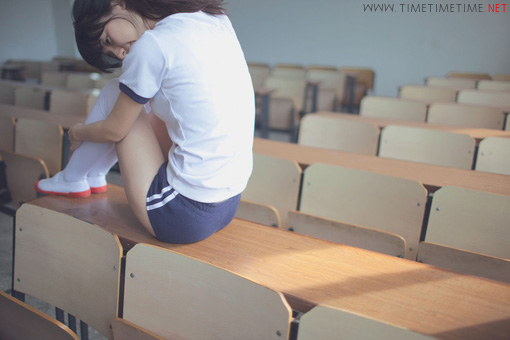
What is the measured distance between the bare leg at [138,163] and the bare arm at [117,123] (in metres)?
0.04

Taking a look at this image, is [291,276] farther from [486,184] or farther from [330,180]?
[486,184]

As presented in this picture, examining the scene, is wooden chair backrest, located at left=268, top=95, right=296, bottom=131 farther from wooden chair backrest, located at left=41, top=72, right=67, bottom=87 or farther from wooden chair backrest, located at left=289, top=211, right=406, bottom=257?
wooden chair backrest, located at left=289, top=211, right=406, bottom=257

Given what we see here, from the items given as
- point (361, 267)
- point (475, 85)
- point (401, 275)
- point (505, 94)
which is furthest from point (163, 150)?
point (475, 85)

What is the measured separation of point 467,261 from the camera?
4.95ft

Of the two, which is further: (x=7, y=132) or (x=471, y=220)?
(x=7, y=132)

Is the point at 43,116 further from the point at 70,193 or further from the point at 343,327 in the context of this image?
the point at 343,327

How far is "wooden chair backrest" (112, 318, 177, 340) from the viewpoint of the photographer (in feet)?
3.56

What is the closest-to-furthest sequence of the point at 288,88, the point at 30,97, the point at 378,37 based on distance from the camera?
the point at 30,97
the point at 288,88
the point at 378,37

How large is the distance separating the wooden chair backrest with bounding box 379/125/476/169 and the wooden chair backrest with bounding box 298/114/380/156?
0.30 ft

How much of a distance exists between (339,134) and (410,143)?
1.55ft

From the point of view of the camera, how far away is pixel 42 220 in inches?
54.6

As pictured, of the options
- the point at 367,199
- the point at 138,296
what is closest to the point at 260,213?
the point at 367,199

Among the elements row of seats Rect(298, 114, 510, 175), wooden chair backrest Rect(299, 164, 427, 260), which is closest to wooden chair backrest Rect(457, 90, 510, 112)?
row of seats Rect(298, 114, 510, 175)

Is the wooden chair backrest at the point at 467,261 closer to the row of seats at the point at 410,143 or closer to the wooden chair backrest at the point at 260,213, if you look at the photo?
the wooden chair backrest at the point at 260,213
